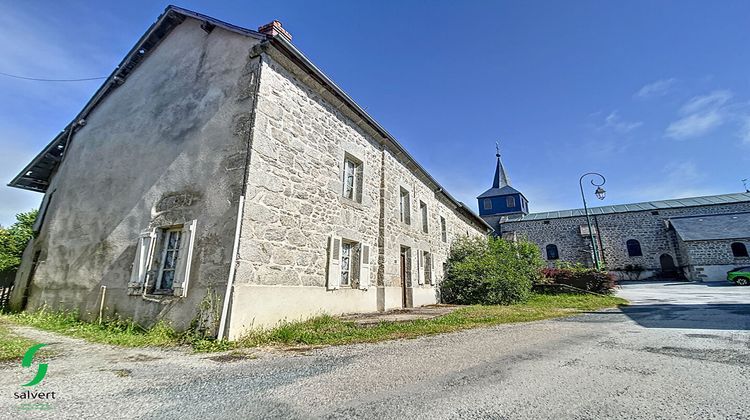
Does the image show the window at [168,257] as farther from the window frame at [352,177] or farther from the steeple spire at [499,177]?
the steeple spire at [499,177]

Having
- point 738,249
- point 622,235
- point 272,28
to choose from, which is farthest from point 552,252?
point 272,28

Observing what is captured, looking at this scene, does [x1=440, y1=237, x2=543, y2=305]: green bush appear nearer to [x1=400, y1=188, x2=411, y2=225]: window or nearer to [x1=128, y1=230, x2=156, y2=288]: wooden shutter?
[x1=400, y1=188, x2=411, y2=225]: window

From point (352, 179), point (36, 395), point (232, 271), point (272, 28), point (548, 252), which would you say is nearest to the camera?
point (36, 395)

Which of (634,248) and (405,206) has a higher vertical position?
(634,248)

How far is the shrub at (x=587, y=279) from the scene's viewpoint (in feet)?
40.6

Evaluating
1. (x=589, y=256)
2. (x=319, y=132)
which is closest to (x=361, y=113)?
(x=319, y=132)

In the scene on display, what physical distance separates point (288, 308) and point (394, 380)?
10.4 ft

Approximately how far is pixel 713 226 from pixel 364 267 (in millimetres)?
30935

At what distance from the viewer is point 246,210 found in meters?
5.05

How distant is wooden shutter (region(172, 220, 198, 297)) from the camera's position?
198 inches

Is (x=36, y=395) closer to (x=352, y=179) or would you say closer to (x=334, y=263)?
(x=334, y=263)

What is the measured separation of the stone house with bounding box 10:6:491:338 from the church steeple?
3185 centimetres

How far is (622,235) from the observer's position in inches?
1136

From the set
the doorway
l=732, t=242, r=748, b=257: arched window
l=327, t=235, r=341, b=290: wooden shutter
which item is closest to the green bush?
l=327, t=235, r=341, b=290: wooden shutter
